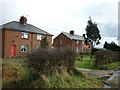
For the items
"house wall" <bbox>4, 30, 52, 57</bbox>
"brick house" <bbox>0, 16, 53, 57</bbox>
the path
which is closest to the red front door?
"brick house" <bbox>0, 16, 53, 57</bbox>

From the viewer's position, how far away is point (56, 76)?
782 cm

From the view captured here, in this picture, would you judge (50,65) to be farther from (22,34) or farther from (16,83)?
(22,34)

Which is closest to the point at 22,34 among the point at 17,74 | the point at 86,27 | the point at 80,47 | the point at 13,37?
the point at 13,37

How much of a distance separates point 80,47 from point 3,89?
137ft

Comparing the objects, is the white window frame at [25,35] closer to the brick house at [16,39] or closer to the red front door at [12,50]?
the brick house at [16,39]

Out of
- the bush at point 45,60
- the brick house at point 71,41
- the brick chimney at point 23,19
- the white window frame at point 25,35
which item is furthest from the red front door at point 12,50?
the brick house at point 71,41

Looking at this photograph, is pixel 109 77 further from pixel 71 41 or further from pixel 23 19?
pixel 71 41

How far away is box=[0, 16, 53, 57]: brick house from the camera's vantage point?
23609mm

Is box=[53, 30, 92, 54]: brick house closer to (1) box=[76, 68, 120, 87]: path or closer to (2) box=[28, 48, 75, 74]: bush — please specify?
(1) box=[76, 68, 120, 87]: path

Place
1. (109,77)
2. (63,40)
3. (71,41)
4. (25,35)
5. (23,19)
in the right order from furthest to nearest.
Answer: (63,40) → (71,41) → (23,19) → (25,35) → (109,77)

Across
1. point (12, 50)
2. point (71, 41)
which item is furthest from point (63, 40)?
point (12, 50)

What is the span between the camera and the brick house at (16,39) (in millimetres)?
23609

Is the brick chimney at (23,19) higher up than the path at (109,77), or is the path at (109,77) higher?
the brick chimney at (23,19)

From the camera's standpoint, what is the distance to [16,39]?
25.5 metres
